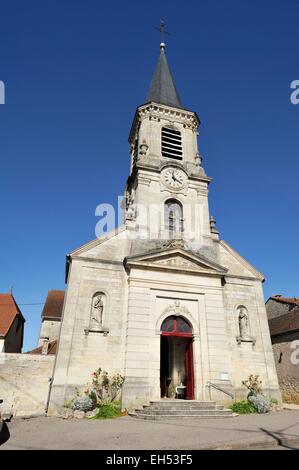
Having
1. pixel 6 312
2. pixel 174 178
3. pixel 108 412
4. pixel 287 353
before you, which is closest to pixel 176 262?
pixel 174 178

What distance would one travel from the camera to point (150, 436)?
699 centimetres

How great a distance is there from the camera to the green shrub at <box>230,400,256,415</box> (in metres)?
12.1

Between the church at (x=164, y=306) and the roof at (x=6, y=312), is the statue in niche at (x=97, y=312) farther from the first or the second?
the roof at (x=6, y=312)

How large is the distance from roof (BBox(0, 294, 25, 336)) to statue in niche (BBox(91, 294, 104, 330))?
6.84 meters

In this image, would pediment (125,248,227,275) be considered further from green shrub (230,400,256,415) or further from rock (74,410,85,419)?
rock (74,410,85,419)

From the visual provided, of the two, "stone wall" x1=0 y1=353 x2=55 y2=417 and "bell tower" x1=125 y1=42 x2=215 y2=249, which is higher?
"bell tower" x1=125 y1=42 x2=215 y2=249

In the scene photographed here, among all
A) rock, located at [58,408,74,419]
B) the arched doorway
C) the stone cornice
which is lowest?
rock, located at [58,408,74,419]

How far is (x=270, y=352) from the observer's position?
1465 cm

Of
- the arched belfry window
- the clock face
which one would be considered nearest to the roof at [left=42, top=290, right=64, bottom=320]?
the arched belfry window

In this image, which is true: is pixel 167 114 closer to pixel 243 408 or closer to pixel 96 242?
pixel 96 242

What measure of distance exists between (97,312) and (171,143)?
11.5 m

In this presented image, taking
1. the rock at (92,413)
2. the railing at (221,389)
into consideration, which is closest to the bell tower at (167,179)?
the railing at (221,389)
